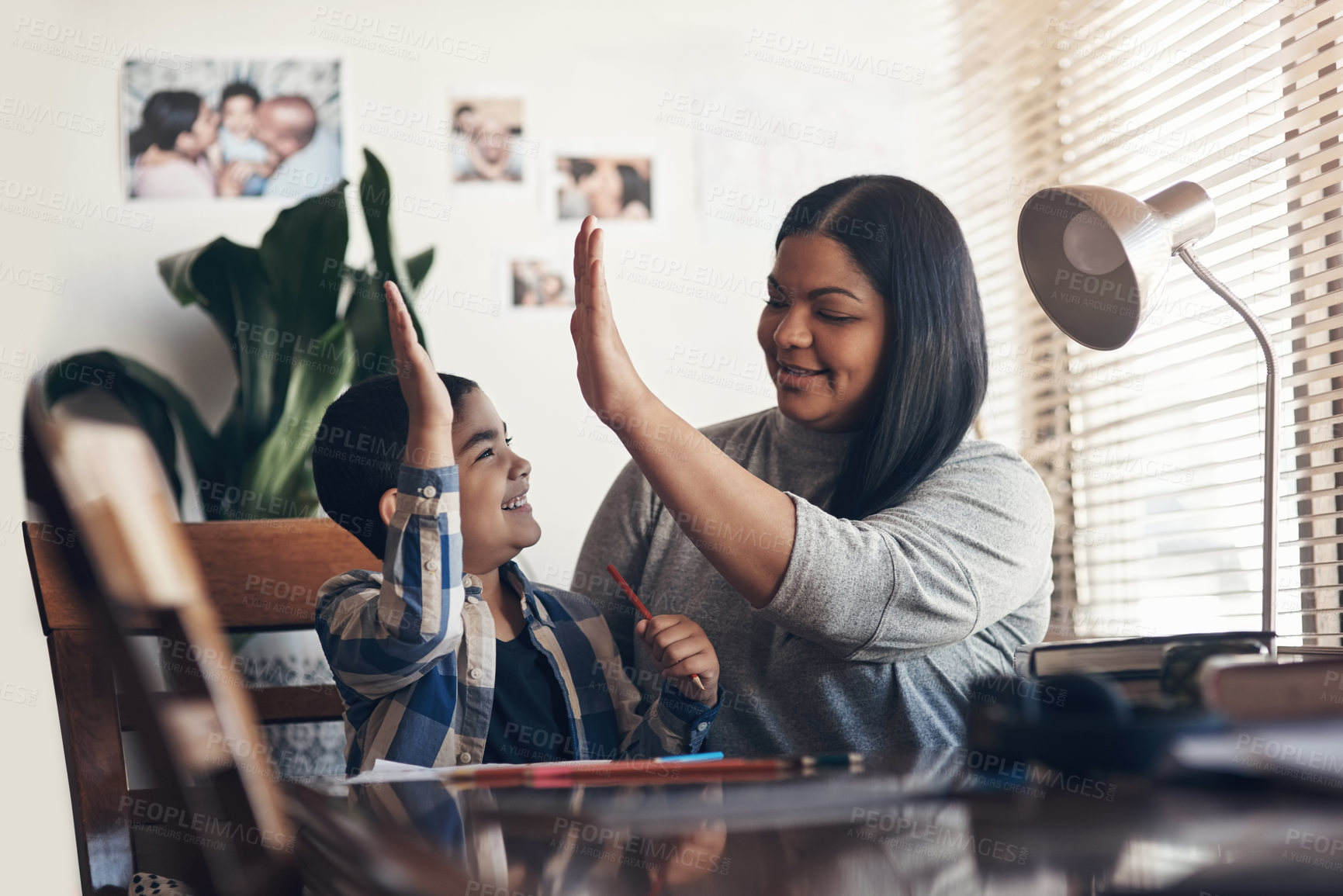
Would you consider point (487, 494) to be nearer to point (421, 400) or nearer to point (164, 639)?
point (421, 400)

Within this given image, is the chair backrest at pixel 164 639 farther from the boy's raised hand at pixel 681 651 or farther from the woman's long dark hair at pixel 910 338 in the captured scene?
the woman's long dark hair at pixel 910 338

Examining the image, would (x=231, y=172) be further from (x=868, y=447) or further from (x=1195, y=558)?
(x=1195, y=558)

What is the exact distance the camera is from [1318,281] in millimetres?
1368

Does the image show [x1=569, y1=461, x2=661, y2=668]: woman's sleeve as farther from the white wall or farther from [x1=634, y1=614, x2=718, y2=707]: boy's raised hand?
the white wall

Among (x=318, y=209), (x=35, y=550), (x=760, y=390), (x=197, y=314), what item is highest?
(x=318, y=209)

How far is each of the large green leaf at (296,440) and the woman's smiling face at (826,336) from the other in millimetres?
949

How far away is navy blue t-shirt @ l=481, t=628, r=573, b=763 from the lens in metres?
1.08

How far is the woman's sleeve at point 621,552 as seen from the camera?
4.25ft

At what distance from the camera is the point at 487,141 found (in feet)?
7.24

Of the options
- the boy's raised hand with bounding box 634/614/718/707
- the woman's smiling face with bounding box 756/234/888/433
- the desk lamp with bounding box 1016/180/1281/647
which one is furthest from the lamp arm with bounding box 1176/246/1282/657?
the boy's raised hand with bounding box 634/614/718/707

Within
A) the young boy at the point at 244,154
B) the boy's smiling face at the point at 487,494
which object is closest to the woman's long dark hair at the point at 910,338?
the boy's smiling face at the point at 487,494

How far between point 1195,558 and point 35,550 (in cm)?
156

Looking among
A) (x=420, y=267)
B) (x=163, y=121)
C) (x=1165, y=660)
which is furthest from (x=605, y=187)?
(x=1165, y=660)

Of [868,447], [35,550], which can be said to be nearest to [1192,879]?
[868,447]
